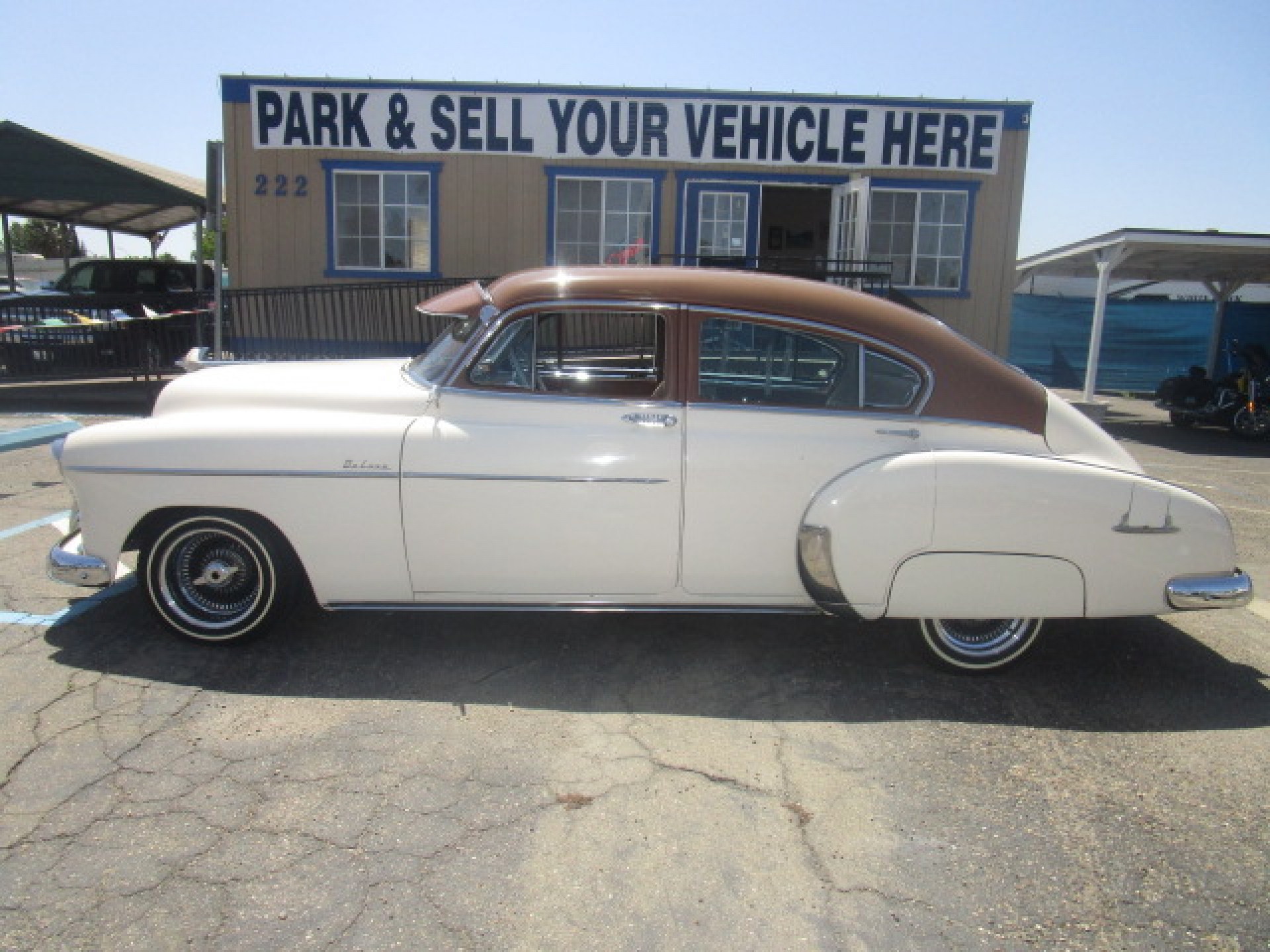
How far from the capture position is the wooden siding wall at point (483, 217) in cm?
1259

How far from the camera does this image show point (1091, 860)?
271 centimetres

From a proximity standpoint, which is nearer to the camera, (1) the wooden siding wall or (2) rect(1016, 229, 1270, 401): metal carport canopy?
(1) the wooden siding wall

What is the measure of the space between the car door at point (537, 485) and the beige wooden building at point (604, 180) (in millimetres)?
8573

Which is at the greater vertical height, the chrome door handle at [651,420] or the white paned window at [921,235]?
the white paned window at [921,235]

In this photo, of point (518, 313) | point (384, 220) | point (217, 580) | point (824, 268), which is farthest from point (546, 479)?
point (824, 268)

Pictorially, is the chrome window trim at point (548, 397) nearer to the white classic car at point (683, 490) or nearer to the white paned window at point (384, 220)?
the white classic car at point (683, 490)

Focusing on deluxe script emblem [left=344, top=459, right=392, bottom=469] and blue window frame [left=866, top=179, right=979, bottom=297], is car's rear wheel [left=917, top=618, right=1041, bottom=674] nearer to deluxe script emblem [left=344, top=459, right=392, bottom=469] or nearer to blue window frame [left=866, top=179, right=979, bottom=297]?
deluxe script emblem [left=344, top=459, right=392, bottom=469]

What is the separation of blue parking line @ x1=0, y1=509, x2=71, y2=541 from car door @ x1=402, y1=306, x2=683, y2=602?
3.13 metres

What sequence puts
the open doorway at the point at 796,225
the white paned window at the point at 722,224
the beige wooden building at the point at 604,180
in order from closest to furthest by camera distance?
the beige wooden building at the point at 604,180 → the white paned window at the point at 722,224 → the open doorway at the point at 796,225

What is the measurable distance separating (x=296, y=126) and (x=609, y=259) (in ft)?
15.3

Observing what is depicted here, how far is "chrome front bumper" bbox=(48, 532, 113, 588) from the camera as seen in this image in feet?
12.4

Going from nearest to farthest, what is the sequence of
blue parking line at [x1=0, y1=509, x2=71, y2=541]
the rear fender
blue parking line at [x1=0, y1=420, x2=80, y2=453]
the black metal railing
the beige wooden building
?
the rear fender
blue parking line at [x1=0, y1=509, x2=71, y2=541]
blue parking line at [x1=0, y1=420, x2=80, y2=453]
the black metal railing
the beige wooden building

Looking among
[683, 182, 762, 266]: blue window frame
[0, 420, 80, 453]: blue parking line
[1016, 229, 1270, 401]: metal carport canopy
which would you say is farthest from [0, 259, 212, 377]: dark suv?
[1016, 229, 1270, 401]: metal carport canopy

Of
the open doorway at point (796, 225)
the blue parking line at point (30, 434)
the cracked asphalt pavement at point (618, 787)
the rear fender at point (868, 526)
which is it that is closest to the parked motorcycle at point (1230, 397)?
the open doorway at point (796, 225)
